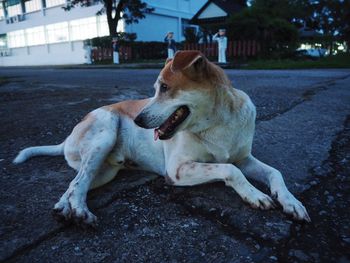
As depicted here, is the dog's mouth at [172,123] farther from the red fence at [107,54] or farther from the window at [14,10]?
the window at [14,10]

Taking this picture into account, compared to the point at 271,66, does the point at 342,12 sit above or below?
above

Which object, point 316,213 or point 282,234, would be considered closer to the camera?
point 282,234

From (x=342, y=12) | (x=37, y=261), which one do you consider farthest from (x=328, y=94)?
(x=342, y=12)

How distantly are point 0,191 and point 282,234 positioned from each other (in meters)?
1.74

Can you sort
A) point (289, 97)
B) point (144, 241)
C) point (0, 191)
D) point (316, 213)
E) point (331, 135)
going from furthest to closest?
point (289, 97)
point (331, 135)
point (0, 191)
point (316, 213)
point (144, 241)

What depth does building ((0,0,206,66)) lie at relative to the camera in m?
30.6

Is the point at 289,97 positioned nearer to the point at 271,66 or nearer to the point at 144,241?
the point at 144,241

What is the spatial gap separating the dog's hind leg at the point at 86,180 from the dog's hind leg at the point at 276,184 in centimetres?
98

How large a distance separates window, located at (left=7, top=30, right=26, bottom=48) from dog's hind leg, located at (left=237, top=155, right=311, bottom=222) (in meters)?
40.5

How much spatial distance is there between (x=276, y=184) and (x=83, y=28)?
32077 mm

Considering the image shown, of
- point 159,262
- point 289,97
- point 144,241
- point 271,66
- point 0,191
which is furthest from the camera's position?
point 271,66

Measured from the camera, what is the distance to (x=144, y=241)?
1707mm

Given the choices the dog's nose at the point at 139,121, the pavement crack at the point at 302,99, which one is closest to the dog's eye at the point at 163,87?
the dog's nose at the point at 139,121

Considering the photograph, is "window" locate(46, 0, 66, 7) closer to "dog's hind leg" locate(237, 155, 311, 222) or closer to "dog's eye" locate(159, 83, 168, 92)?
"dog's eye" locate(159, 83, 168, 92)
